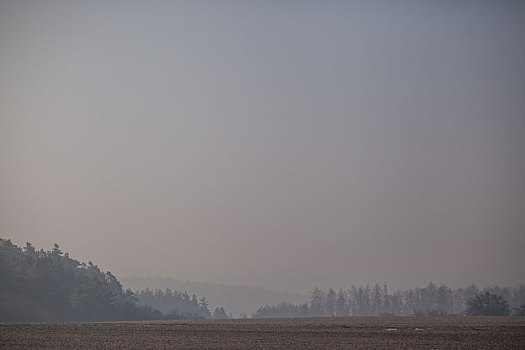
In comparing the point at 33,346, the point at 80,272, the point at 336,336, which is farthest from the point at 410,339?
the point at 80,272

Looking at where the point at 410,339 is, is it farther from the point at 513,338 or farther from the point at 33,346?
the point at 33,346

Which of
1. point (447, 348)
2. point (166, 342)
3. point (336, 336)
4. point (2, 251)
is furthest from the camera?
point (2, 251)

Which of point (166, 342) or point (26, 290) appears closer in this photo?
point (166, 342)

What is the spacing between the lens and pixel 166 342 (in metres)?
45.3

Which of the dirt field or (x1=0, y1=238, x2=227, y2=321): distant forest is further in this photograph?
(x1=0, y1=238, x2=227, y2=321): distant forest

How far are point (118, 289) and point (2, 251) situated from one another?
27834mm

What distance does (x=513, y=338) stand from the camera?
46.6 m

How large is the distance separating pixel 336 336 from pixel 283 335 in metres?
4.00

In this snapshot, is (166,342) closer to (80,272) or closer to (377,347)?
(377,347)

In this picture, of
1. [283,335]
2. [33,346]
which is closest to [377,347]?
[283,335]

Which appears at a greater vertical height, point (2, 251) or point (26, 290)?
point (2, 251)

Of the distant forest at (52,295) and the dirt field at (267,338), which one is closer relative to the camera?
the dirt field at (267,338)

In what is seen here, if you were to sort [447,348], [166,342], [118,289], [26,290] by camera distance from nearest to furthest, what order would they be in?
[447,348], [166,342], [26,290], [118,289]

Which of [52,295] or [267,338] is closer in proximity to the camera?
[267,338]
